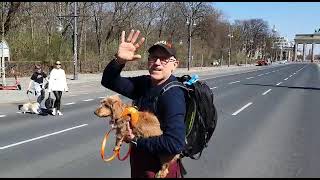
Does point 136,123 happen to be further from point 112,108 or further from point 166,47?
point 166,47

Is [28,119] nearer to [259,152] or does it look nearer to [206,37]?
[259,152]

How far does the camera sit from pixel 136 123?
3266 mm

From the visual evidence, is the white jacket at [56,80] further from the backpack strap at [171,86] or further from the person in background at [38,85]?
the backpack strap at [171,86]

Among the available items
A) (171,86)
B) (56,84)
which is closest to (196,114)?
(171,86)

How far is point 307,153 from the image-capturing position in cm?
908

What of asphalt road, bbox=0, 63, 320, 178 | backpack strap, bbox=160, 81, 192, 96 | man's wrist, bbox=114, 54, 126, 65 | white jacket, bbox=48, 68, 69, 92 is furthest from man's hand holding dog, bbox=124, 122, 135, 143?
white jacket, bbox=48, 68, 69, 92

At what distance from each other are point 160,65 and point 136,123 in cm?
42

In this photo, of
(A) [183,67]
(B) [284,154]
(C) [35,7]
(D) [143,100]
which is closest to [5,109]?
(B) [284,154]

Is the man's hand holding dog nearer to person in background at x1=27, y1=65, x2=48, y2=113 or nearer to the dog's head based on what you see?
the dog's head

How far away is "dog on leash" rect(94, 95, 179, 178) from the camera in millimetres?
3221

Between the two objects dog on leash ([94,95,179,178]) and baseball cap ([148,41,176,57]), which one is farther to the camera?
baseball cap ([148,41,176,57])

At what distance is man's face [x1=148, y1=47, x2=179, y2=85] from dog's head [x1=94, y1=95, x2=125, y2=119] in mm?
292

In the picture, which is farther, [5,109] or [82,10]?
[82,10]

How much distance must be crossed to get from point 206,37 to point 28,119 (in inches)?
3032
